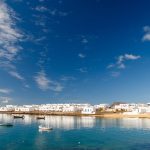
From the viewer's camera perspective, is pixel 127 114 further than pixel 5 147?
Yes

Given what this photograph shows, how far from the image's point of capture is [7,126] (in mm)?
85750

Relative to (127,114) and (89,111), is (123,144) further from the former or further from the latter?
(89,111)

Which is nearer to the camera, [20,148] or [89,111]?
[20,148]

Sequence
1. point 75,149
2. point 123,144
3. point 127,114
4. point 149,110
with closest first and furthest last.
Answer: point 75,149 → point 123,144 → point 127,114 → point 149,110

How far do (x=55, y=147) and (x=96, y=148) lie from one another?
596 centimetres


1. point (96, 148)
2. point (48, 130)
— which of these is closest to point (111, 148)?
point (96, 148)

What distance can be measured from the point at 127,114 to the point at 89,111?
3352 cm

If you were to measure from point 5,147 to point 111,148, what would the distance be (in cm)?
1543

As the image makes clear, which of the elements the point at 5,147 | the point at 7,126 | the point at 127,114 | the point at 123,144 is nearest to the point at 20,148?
the point at 5,147

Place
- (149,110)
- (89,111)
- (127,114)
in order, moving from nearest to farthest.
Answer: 1. (127,114)
2. (149,110)
3. (89,111)

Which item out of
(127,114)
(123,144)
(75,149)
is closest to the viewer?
(75,149)

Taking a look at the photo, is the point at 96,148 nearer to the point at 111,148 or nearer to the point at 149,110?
the point at 111,148

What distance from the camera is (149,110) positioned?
171 m

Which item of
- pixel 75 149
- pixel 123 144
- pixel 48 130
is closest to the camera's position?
pixel 75 149
